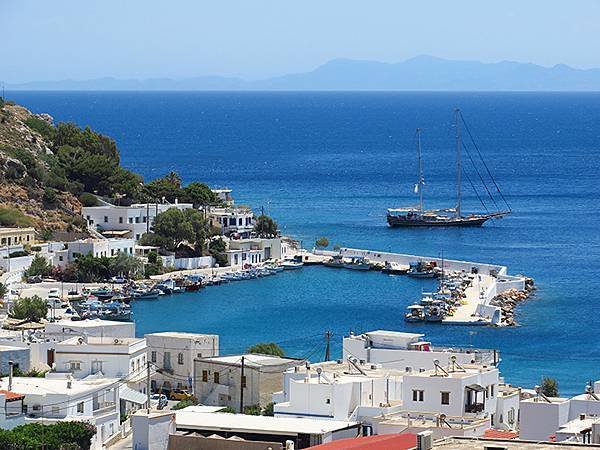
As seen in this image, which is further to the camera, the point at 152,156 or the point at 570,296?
the point at 152,156

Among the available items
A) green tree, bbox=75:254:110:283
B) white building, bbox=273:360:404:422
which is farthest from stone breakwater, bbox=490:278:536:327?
white building, bbox=273:360:404:422

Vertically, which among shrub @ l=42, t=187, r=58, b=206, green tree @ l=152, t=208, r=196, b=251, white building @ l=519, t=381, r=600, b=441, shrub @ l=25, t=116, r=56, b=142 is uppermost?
shrub @ l=25, t=116, r=56, b=142

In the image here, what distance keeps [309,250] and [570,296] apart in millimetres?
13829

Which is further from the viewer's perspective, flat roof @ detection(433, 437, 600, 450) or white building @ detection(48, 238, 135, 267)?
white building @ detection(48, 238, 135, 267)

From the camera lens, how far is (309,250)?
2431 inches

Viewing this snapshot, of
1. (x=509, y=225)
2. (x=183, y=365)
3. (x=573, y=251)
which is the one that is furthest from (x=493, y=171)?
(x=183, y=365)

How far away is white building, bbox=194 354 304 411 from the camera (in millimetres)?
27766

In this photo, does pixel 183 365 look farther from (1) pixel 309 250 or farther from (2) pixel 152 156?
(2) pixel 152 156

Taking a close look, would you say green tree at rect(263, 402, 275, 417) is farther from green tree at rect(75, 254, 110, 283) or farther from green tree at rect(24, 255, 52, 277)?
green tree at rect(75, 254, 110, 283)

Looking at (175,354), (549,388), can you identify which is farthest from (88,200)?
(549,388)

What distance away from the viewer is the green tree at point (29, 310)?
40.0 m

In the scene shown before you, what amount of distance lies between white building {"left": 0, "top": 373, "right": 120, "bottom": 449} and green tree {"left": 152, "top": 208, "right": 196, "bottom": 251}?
29.6 m

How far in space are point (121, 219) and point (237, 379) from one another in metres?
30.1

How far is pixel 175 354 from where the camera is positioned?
1224 inches
